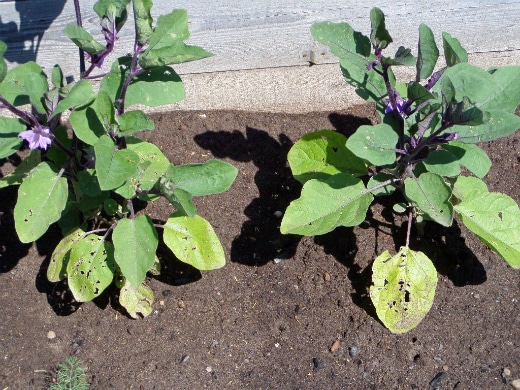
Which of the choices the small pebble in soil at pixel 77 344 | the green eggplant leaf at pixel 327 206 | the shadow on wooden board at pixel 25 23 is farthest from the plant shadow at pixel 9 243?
the green eggplant leaf at pixel 327 206

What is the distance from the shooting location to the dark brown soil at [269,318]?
106 inches

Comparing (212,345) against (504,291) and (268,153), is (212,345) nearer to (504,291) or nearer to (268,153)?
(268,153)

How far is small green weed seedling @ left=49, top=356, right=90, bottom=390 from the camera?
8.60 feet

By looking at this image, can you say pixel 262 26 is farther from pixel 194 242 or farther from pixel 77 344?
pixel 77 344

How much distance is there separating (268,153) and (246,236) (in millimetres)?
457

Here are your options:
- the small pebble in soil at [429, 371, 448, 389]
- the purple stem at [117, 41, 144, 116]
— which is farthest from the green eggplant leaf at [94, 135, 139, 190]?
the small pebble in soil at [429, 371, 448, 389]

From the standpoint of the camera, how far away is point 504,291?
2879 millimetres

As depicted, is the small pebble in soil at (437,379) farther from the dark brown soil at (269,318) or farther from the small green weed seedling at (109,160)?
the small green weed seedling at (109,160)

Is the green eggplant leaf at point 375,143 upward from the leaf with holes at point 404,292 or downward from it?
upward

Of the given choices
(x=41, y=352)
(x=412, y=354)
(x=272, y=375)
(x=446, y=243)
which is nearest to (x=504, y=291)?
(x=446, y=243)

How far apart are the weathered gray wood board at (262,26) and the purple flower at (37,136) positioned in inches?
41.3

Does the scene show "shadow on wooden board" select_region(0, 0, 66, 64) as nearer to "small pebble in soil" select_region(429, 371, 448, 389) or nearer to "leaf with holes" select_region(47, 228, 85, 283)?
"leaf with holes" select_region(47, 228, 85, 283)

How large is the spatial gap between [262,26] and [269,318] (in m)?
1.49

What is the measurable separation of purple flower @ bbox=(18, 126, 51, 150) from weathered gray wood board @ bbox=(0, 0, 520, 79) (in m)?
1.05
